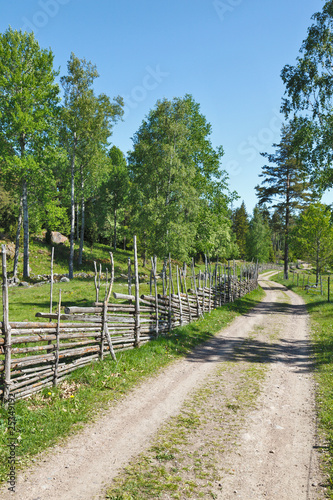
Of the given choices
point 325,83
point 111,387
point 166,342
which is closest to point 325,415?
point 111,387

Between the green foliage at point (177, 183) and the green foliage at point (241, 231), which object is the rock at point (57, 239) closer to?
the green foliage at point (177, 183)

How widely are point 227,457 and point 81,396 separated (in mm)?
3118

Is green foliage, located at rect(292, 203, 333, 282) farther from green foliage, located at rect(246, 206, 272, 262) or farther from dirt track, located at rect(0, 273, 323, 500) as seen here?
green foliage, located at rect(246, 206, 272, 262)

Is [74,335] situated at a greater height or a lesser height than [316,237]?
lesser

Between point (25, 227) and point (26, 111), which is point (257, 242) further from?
point (26, 111)

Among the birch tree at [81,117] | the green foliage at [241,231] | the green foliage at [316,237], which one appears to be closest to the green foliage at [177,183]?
the birch tree at [81,117]

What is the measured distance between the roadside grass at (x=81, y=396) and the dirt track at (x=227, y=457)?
0.85ft

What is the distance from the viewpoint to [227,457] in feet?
15.4

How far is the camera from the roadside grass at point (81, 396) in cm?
486

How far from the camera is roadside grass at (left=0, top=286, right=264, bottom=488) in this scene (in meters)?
4.86

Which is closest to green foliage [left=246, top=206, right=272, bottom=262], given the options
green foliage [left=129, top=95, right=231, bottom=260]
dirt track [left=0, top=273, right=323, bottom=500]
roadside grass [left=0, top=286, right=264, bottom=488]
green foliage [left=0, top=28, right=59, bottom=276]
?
green foliage [left=129, top=95, right=231, bottom=260]

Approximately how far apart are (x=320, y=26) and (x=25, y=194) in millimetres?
20762

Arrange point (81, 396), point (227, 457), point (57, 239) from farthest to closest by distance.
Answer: point (57, 239) → point (81, 396) → point (227, 457)

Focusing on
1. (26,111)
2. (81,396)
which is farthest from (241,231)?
(81,396)
